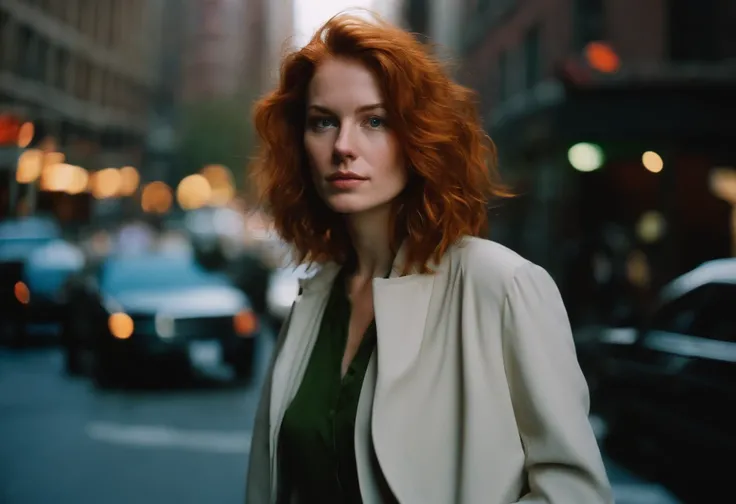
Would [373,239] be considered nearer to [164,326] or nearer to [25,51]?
[25,51]

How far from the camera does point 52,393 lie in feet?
36.0

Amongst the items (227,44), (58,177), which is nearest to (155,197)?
(58,177)

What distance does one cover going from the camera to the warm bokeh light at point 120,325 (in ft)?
36.0

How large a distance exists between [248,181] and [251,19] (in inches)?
5504

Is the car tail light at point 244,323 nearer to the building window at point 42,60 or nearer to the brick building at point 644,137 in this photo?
the building window at point 42,60

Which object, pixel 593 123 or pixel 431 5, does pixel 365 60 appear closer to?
pixel 593 123

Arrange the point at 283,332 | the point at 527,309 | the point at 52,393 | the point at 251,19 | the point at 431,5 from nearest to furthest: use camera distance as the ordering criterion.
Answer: the point at 527,309, the point at 283,332, the point at 52,393, the point at 431,5, the point at 251,19

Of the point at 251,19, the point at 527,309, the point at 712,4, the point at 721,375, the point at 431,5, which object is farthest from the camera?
the point at 251,19

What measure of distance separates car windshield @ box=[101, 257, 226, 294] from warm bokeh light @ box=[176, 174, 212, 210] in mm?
48716

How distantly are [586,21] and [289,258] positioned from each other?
16.4 m

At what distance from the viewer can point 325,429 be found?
1934 mm

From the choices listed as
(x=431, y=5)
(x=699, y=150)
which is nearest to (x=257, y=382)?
(x=699, y=150)

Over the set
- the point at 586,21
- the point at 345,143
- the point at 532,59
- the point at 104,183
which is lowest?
the point at 104,183

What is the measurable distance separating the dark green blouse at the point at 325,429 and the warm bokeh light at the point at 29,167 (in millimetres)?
5497
